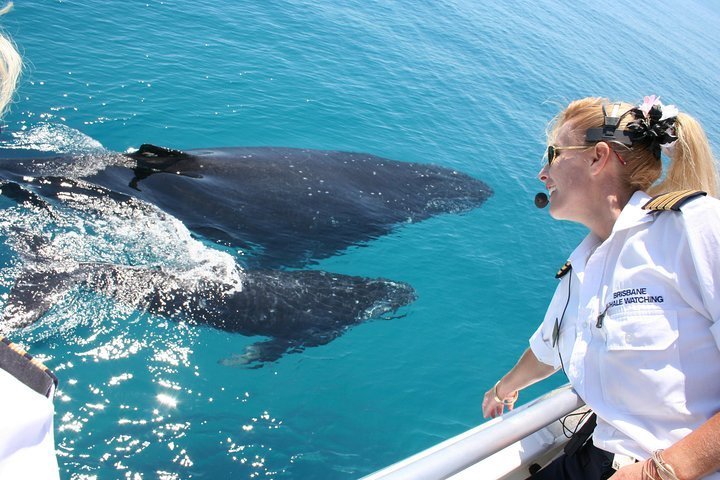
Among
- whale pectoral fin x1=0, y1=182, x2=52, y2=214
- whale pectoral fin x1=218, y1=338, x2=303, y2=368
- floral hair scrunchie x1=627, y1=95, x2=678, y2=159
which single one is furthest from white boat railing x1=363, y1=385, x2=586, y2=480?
whale pectoral fin x1=0, y1=182, x2=52, y2=214

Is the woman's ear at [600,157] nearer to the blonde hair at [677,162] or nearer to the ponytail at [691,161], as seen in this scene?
the blonde hair at [677,162]

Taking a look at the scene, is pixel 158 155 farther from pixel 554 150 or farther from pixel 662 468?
pixel 662 468

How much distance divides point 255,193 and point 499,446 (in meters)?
5.47

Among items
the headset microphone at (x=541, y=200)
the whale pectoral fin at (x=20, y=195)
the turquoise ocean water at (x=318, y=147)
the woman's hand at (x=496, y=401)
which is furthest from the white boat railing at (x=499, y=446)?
the whale pectoral fin at (x=20, y=195)

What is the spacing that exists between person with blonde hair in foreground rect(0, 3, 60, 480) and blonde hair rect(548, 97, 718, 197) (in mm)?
2606

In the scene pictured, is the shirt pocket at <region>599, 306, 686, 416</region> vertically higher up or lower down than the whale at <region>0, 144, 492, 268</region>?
higher up

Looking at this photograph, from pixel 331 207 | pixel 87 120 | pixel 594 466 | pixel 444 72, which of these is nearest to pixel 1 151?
pixel 87 120

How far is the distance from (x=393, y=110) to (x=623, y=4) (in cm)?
3693

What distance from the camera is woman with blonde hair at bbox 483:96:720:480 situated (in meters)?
2.18

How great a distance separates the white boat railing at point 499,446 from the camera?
9.07 feet

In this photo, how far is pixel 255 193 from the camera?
306 inches

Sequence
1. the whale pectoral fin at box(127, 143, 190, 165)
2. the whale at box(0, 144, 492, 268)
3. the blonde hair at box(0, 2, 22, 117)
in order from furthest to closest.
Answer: the whale pectoral fin at box(127, 143, 190, 165) → the whale at box(0, 144, 492, 268) → the blonde hair at box(0, 2, 22, 117)

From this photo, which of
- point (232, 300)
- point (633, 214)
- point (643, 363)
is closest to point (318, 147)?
point (232, 300)

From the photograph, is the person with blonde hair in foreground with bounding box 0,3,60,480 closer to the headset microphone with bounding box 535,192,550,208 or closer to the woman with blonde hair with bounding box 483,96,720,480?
the woman with blonde hair with bounding box 483,96,720,480
